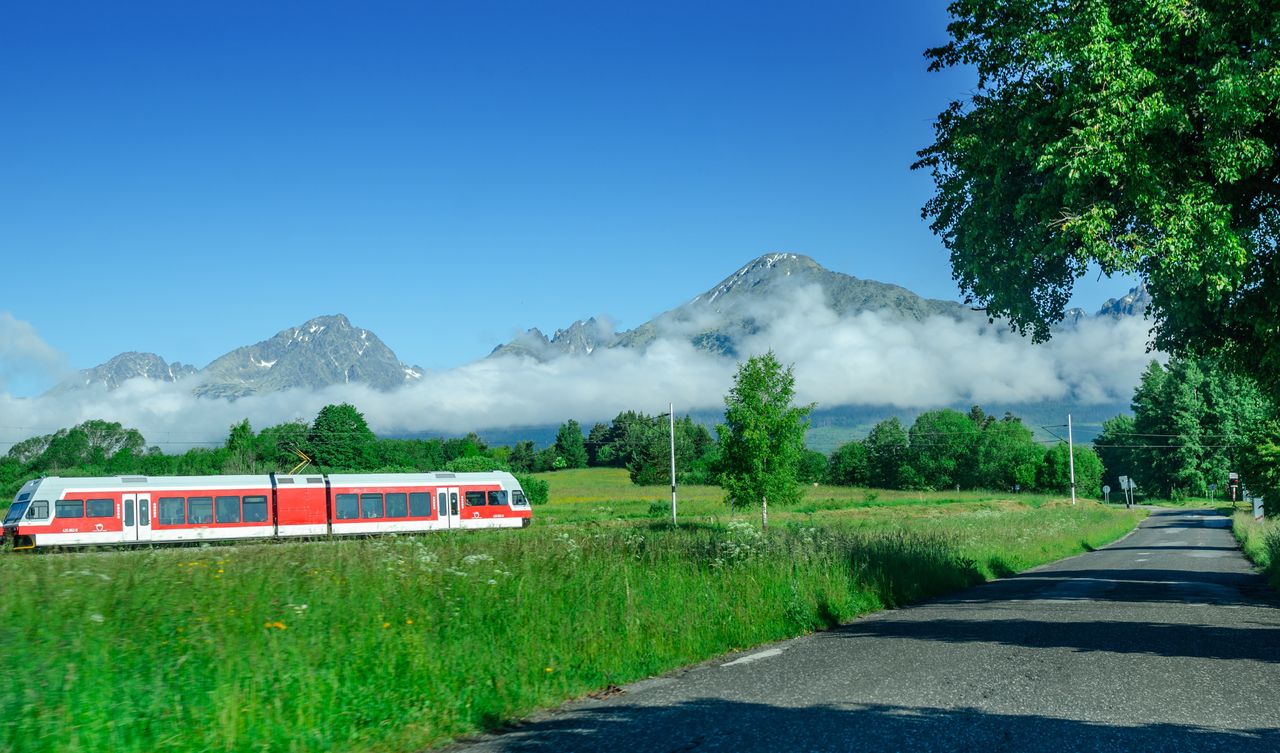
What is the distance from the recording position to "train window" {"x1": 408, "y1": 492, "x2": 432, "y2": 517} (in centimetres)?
4281

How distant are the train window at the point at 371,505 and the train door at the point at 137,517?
335 inches

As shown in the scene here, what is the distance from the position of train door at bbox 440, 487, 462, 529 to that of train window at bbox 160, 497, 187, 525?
36.3 ft

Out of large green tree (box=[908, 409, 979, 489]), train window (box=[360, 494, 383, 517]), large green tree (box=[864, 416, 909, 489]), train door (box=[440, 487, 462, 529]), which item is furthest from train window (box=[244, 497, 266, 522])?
large green tree (box=[908, 409, 979, 489])

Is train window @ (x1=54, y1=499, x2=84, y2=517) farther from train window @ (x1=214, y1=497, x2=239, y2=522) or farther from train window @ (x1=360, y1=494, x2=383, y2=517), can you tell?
train window @ (x1=360, y1=494, x2=383, y2=517)

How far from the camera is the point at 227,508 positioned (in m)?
38.3

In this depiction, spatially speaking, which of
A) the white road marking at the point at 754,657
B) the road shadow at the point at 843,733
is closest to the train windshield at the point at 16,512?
the white road marking at the point at 754,657

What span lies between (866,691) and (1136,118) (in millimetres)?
8242

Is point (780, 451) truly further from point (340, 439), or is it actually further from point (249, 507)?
point (340, 439)

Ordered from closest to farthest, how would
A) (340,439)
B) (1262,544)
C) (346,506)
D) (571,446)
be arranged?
(1262,544), (346,506), (340,439), (571,446)

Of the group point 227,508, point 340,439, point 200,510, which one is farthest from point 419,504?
point 340,439

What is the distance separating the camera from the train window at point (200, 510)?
123 ft

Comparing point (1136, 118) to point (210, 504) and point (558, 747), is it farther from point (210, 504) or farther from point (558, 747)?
point (210, 504)

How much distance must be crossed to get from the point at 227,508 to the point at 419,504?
828 centimetres

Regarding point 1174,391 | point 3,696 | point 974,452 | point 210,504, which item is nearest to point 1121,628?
point 3,696
